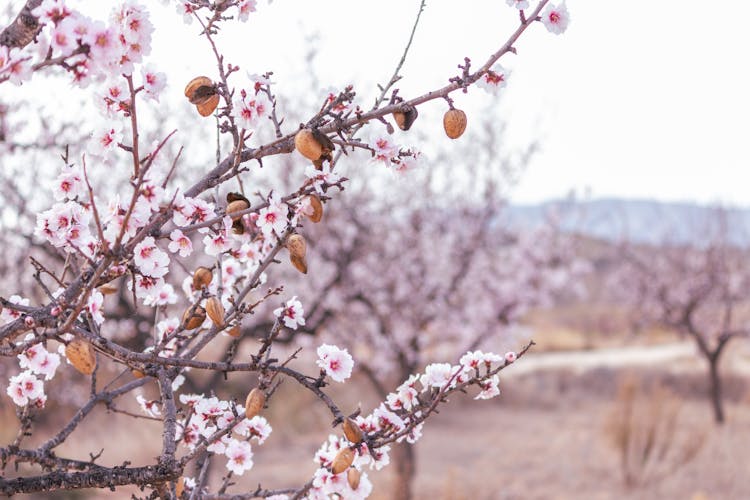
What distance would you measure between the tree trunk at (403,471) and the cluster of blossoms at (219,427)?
4.81 meters

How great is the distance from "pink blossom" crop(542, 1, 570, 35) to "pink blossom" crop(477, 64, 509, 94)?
13cm

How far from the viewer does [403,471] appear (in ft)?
22.1

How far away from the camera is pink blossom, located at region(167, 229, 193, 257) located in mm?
1522

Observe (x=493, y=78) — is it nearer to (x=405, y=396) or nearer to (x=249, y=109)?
(x=249, y=109)

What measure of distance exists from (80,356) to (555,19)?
3.82 feet

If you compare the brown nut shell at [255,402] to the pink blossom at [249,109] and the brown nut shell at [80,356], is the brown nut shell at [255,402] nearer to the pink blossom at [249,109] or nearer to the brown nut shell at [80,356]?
the brown nut shell at [80,356]

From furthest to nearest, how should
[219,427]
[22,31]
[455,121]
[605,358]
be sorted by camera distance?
[605,358]
[219,427]
[455,121]
[22,31]

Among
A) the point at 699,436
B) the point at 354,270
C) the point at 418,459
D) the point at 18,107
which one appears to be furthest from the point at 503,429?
the point at 18,107

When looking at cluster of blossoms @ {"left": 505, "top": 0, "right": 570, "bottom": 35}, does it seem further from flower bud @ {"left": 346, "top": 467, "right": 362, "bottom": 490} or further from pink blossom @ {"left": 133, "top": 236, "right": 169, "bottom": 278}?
flower bud @ {"left": 346, "top": 467, "right": 362, "bottom": 490}

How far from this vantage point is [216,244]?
168 cm

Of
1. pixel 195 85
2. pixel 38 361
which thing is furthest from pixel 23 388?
pixel 195 85

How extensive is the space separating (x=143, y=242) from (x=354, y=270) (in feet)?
21.3

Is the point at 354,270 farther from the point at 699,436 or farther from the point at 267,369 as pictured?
the point at 267,369

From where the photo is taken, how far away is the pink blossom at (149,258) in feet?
4.84
